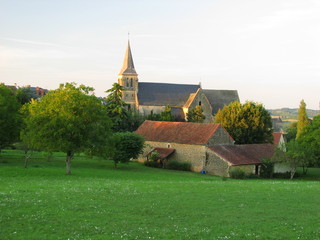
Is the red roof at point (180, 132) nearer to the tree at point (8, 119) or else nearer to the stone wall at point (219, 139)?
the stone wall at point (219, 139)

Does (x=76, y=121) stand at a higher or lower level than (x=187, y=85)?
lower

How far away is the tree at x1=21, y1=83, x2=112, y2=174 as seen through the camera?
121ft

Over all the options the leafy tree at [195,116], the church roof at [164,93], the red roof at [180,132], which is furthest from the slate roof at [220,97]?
the red roof at [180,132]

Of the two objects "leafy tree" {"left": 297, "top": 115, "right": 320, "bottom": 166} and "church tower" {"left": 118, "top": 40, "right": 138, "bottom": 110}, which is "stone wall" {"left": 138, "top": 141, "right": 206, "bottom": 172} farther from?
"church tower" {"left": 118, "top": 40, "right": 138, "bottom": 110}

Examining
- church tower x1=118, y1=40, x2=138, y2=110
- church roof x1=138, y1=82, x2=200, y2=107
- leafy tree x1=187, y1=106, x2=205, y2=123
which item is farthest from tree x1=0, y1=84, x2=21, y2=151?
church tower x1=118, y1=40, x2=138, y2=110

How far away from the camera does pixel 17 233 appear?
41.8 ft

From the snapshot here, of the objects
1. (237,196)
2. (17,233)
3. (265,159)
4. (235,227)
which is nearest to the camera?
(17,233)

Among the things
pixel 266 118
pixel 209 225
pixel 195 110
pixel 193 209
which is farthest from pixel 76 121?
pixel 195 110

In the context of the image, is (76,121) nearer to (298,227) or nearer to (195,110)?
(298,227)

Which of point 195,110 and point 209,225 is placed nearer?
point 209,225

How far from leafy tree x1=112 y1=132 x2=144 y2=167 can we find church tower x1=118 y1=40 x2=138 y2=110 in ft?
192

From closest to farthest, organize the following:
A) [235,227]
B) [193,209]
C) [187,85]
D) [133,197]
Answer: [235,227]
[193,209]
[133,197]
[187,85]

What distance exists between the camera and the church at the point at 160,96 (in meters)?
107

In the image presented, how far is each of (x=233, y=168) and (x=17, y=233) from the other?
38236mm
